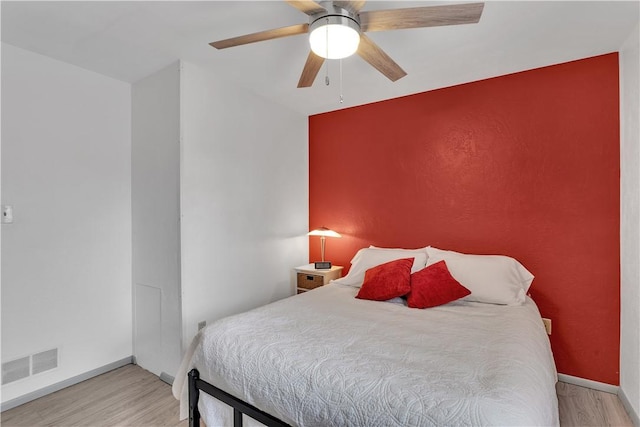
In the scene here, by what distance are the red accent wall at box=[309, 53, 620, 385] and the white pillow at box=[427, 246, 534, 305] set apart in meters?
0.23

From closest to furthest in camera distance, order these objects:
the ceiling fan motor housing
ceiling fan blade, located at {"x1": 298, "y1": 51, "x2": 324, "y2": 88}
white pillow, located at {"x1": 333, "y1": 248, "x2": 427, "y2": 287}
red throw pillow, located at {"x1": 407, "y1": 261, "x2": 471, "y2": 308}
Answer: the ceiling fan motor housing → ceiling fan blade, located at {"x1": 298, "y1": 51, "x2": 324, "y2": 88} → red throw pillow, located at {"x1": 407, "y1": 261, "x2": 471, "y2": 308} → white pillow, located at {"x1": 333, "y1": 248, "x2": 427, "y2": 287}

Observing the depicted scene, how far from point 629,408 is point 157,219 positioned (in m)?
3.54

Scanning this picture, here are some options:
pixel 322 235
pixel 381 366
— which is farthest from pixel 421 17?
pixel 322 235

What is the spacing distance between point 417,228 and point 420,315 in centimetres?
116

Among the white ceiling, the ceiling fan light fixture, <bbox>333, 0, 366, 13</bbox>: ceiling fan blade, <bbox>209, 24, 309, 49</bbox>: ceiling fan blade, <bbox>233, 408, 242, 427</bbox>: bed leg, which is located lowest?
<bbox>233, 408, 242, 427</bbox>: bed leg

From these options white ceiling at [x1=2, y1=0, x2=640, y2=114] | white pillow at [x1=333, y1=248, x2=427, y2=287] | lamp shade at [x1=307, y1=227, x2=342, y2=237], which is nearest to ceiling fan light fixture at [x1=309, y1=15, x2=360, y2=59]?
white ceiling at [x1=2, y1=0, x2=640, y2=114]

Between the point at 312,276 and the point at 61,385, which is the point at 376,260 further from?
the point at 61,385

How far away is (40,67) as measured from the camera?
2.37m

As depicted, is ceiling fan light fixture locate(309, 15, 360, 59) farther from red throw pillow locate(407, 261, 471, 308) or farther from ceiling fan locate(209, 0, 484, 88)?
red throw pillow locate(407, 261, 471, 308)

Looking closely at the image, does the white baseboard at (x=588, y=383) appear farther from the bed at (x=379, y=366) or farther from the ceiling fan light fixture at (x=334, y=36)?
the ceiling fan light fixture at (x=334, y=36)

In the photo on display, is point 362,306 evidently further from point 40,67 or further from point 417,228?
point 40,67

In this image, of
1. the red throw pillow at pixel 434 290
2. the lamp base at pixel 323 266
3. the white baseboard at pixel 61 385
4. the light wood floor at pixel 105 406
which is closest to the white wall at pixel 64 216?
the white baseboard at pixel 61 385

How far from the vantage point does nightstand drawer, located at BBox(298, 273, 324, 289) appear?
3291 millimetres

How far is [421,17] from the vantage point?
5.04 feet
